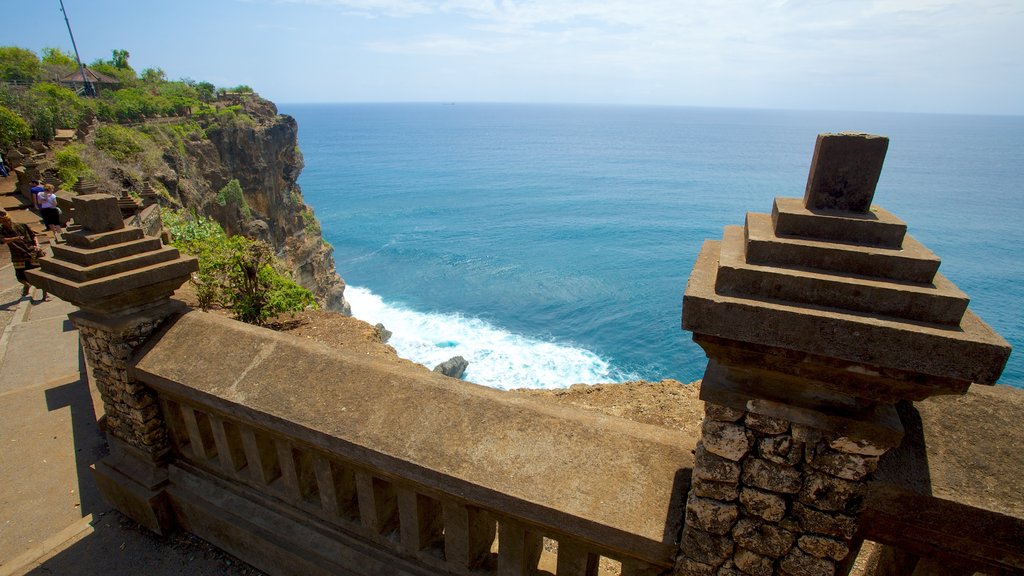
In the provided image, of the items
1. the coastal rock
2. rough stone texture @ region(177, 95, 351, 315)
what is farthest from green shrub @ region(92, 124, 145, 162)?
the coastal rock

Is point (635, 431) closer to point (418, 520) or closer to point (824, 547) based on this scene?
point (824, 547)

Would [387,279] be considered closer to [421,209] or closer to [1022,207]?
[421,209]

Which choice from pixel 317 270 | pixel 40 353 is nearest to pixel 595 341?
pixel 317 270

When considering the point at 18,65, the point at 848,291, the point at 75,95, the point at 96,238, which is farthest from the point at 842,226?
the point at 18,65

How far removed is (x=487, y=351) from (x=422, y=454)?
111 ft

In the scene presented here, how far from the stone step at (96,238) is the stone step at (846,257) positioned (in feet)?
15.5

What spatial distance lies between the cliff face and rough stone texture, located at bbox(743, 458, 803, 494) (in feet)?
123

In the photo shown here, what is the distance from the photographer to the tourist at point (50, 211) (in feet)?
50.2

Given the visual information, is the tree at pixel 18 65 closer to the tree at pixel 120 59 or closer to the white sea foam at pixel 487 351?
Answer: the tree at pixel 120 59

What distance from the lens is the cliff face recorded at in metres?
37.6

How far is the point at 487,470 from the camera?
2.84m

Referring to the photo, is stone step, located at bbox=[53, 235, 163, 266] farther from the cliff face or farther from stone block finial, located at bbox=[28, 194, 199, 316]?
the cliff face

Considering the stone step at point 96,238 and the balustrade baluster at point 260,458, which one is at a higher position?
the stone step at point 96,238

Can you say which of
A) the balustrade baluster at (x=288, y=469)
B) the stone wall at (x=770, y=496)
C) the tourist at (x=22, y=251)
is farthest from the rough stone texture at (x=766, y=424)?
the tourist at (x=22, y=251)
